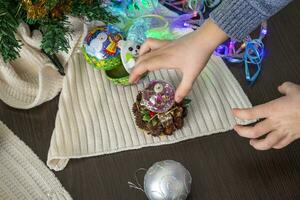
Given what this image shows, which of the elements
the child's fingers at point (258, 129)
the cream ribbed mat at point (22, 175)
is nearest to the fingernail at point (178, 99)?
the child's fingers at point (258, 129)

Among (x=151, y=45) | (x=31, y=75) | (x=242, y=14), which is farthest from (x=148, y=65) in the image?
(x=31, y=75)

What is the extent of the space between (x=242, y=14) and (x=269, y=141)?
0.18m

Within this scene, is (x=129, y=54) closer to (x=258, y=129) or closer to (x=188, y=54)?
(x=188, y=54)

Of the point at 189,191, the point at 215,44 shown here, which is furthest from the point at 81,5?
the point at 189,191

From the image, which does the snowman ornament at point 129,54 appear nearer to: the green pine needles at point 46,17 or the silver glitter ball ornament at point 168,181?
the green pine needles at point 46,17

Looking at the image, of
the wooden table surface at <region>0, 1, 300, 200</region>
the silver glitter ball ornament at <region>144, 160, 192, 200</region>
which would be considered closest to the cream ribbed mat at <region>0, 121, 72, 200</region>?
the wooden table surface at <region>0, 1, 300, 200</region>

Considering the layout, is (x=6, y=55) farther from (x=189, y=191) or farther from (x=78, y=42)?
(x=189, y=191)

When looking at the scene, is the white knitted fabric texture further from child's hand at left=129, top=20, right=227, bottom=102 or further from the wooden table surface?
child's hand at left=129, top=20, right=227, bottom=102

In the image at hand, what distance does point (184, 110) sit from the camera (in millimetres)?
680

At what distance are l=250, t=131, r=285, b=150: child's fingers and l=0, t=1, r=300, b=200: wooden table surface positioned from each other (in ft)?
0.18

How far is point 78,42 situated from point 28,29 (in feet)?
0.29

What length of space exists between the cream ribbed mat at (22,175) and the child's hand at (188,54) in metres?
0.22

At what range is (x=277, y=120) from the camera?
1.97ft

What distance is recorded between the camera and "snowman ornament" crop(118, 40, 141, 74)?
686 millimetres
